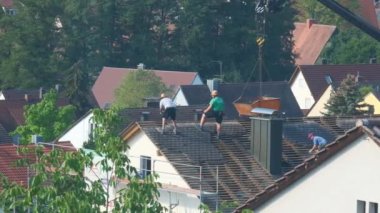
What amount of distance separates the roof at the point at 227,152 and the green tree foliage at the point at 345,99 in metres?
35.5

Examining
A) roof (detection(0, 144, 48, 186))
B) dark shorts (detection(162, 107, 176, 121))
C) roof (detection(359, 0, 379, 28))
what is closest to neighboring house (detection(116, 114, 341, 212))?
dark shorts (detection(162, 107, 176, 121))

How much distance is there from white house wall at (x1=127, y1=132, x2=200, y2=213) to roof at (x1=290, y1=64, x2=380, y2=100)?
53.0m

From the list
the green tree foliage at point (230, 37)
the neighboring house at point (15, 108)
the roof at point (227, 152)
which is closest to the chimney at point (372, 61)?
the green tree foliage at point (230, 37)

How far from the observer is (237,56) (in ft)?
356

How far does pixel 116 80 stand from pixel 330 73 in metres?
13.0

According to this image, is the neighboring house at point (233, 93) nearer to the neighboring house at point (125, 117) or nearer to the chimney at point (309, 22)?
the neighboring house at point (125, 117)

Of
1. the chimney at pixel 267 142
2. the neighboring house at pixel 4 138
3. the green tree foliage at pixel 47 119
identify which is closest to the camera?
the chimney at pixel 267 142

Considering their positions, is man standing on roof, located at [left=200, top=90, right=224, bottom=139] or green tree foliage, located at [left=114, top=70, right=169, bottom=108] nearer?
man standing on roof, located at [left=200, top=90, right=224, bottom=139]

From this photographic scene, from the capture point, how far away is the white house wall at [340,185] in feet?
78.2

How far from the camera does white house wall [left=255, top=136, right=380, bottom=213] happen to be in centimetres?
2384

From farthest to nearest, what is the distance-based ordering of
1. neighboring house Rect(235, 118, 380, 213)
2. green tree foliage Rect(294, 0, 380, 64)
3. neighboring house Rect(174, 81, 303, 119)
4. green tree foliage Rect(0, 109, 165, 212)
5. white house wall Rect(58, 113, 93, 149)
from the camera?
1. green tree foliage Rect(294, 0, 380, 64)
2. neighboring house Rect(174, 81, 303, 119)
3. white house wall Rect(58, 113, 93, 149)
4. neighboring house Rect(235, 118, 380, 213)
5. green tree foliage Rect(0, 109, 165, 212)

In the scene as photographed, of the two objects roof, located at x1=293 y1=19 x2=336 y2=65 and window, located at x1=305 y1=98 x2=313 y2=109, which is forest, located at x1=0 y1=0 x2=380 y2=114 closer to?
roof, located at x1=293 y1=19 x2=336 y2=65

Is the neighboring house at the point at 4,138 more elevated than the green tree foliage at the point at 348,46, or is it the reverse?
the green tree foliage at the point at 348,46

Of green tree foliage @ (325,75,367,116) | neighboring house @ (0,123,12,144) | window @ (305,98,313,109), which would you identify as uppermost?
window @ (305,98,313,109)
